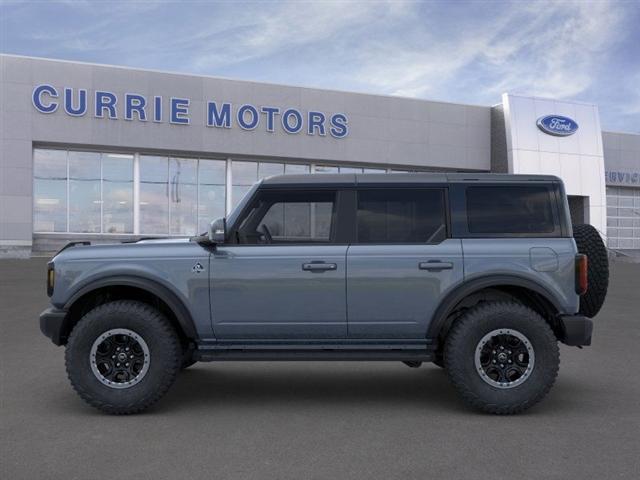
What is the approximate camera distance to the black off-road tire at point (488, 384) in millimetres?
5164

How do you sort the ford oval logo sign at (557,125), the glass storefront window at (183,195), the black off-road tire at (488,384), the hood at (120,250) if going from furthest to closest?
the ford oval logo sign at (557,125)
the glass storefront window at (183,195)
the hood at (120,250)
the black off-road tire at (488,384)

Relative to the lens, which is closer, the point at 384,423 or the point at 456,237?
the point at 384,423

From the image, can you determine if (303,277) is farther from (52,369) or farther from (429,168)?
(429,168)

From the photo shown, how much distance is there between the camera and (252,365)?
24.0 ft

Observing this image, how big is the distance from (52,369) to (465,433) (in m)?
4.54

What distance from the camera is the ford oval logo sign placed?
33059 millimetres

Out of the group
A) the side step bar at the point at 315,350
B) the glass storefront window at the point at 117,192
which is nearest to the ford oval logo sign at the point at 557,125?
the glass storefront window at the point at 117,192

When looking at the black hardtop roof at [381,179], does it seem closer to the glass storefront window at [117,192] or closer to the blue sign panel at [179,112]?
the blue sign panel at [179,112]

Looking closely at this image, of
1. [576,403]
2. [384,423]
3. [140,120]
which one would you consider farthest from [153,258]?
[140,120]

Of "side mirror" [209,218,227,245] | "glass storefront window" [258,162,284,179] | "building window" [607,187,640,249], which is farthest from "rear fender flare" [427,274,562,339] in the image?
"building window" [607,187,640,249]

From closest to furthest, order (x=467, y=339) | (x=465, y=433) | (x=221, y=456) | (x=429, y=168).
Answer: (x=221, y=456), (x=465, y=433), (x=467, y=339), (x=429, y=168)

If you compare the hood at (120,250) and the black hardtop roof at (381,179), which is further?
the black hardtop roof at (381,179)

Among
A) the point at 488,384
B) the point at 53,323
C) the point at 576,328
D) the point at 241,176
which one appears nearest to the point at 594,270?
A: the point at 576,328

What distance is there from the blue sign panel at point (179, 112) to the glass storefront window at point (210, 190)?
2.10 m
